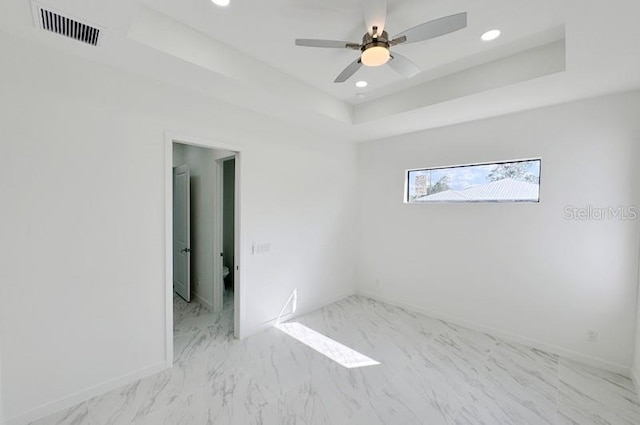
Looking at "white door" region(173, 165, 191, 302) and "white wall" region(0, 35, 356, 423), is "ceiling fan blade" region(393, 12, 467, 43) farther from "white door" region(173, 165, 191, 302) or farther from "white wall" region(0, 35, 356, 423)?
"white door" region(173, 165, 191, 302)

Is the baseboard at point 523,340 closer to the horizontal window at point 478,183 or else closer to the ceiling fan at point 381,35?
the horizontal window at point 478,183

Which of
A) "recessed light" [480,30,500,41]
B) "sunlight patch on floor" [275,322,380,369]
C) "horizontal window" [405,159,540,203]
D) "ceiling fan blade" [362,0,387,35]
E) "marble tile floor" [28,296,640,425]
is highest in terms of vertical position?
"recessed light" [480,30,500,41]

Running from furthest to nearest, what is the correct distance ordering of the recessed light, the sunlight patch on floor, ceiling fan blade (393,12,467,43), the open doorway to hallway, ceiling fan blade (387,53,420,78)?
the open doorway to hallway, the sunlight patch on floor, the recessed light, ceiling fan blade (387,53,420,78), ceiling fan blade (393,12,467,43)

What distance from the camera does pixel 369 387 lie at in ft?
7.96

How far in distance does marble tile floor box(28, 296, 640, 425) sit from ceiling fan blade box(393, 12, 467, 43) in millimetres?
2677

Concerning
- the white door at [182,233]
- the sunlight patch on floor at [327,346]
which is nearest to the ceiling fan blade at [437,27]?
the sunlight patch on floor at [327,346]

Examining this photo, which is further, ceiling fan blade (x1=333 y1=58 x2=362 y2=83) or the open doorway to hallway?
the open doorway to hallway

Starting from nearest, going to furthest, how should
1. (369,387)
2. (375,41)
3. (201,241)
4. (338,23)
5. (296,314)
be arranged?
1. (375,41)
2. (338,23)
3. (369,387)
4. (296,314)
5. (201,241)

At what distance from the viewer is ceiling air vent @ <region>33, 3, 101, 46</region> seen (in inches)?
65.1

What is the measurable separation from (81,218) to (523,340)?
4.54m

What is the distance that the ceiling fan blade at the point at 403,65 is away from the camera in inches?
80.5

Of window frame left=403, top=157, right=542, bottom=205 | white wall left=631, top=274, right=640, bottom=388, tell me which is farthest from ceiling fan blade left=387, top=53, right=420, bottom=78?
white wall left=631, top=274, right=640, bottom=388

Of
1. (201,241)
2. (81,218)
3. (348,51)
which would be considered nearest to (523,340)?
(348,51)

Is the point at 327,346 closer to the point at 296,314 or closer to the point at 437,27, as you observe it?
the point at 296,314
